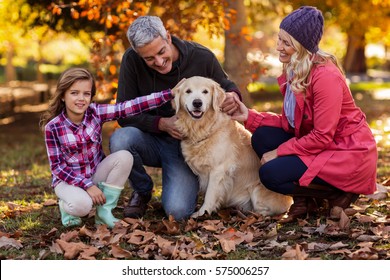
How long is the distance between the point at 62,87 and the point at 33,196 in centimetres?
169

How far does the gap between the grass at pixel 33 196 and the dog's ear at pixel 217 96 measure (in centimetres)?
101

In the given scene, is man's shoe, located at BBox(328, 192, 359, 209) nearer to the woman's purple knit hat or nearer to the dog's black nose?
the woman's purple knit hat

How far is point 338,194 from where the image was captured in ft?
14.2

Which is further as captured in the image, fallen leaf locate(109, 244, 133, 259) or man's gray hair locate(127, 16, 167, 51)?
man's gray hair locate(127, 16, 167, 51)

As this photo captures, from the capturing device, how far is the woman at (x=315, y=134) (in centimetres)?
403

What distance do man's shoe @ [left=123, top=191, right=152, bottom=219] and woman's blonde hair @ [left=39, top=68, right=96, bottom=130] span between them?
0.94 metres

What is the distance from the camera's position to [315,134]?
4070 mm

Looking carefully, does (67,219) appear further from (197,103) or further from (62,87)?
(197,103)

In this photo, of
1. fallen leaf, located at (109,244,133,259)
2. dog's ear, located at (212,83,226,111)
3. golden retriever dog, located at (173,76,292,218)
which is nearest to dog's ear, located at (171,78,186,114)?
golden retriever dog, located at (173,76,292,218)

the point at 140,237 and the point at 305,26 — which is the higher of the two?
the point at 305,26

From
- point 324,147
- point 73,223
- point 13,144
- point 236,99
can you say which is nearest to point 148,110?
point 236,99

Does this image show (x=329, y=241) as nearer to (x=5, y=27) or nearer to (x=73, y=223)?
(x=73, y=223)

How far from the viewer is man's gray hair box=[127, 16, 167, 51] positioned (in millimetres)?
4191

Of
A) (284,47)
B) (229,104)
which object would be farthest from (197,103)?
(284,47)
